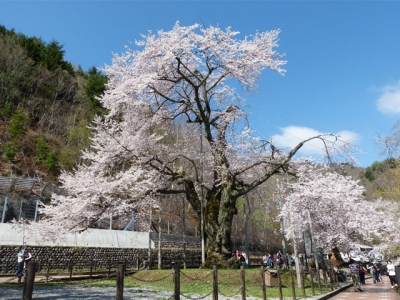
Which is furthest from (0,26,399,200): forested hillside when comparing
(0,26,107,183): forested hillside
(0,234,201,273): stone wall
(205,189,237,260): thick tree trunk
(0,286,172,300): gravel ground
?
(0,286,172,300): gravel ground

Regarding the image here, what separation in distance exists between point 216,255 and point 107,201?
5.96 m

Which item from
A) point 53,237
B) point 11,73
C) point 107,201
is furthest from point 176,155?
point 11,73

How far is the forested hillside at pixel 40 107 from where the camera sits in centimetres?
3484

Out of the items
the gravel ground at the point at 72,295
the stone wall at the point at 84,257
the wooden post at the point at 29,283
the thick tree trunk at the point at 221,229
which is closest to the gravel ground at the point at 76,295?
the gravel ground at the point at 72,295

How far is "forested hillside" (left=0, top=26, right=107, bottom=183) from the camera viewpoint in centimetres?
3484

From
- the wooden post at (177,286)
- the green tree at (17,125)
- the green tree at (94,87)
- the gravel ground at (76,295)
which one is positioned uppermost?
the green tree at (94,87)

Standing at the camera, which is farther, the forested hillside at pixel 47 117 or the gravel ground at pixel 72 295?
the forested hillside at pixel 47 117

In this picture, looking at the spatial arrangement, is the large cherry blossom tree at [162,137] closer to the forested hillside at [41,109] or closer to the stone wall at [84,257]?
the stone wall at [84,257]

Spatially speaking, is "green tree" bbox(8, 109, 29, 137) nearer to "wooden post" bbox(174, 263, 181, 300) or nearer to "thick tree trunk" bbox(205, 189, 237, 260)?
"thick tree trunk" bbox(205, 189, 237, 260)

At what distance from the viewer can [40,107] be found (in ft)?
140

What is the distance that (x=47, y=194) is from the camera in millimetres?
28734

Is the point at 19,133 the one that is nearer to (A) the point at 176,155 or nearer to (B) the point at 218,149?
(A) the point at 176,155

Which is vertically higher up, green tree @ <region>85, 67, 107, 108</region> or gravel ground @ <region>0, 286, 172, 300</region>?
green tree @ <region>85, 67, 107, 108</region>

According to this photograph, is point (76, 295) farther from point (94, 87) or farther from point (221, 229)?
point (94, 87)
